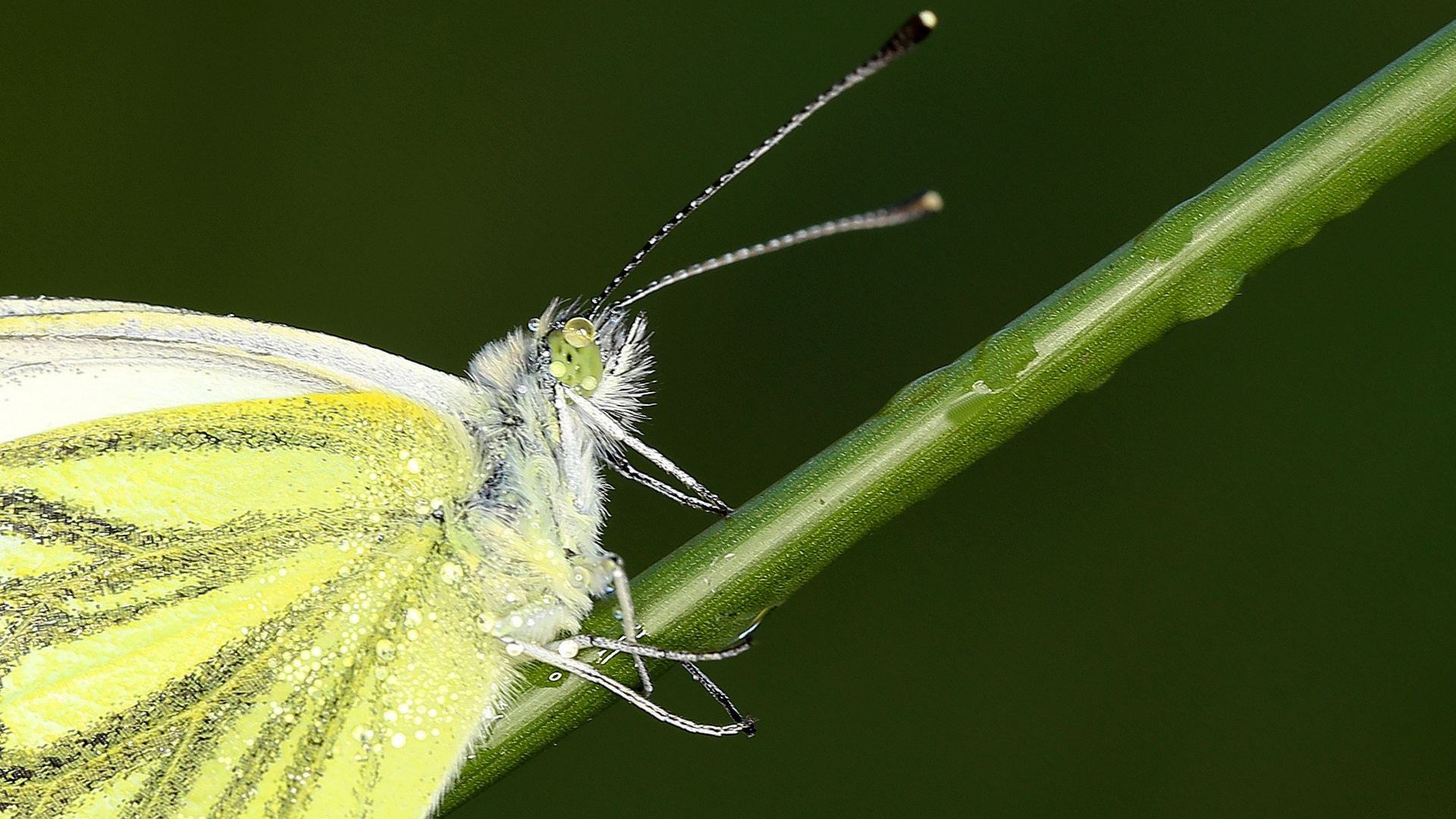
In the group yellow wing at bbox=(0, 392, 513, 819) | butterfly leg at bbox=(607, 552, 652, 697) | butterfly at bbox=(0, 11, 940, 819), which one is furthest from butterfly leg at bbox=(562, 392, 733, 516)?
butterfly leg at bbox=(607, 552, 652, 697)

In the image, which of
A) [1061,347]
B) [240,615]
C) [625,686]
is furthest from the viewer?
[240,615]

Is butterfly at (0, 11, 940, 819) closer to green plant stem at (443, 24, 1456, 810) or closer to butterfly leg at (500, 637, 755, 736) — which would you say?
butterfly leg at (500, 637, 755, 736)

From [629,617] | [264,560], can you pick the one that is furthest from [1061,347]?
[264,560]

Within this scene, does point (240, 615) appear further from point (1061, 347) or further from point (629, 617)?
point (1061, 347)

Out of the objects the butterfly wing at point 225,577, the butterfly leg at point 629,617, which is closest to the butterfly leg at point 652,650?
the butterfly leg at point 629,617

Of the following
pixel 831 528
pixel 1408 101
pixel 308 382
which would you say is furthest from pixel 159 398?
pixel 1408 101

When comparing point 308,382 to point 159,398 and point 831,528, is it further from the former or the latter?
point 831,528
